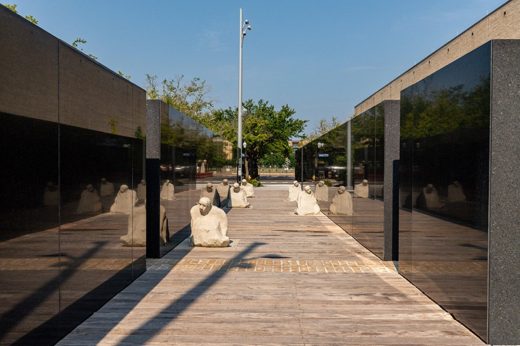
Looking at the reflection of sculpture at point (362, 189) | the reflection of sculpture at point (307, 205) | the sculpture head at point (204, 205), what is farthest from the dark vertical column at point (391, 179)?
the reflection of sculpture at point (307, 205)

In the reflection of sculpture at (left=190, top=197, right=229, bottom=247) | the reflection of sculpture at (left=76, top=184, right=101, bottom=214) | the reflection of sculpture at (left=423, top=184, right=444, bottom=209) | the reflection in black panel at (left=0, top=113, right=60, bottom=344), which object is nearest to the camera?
the reflection in black panel at (left=0, top=113, right=60, bottom=344)

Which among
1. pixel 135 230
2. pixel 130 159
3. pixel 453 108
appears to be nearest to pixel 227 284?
pixel 135 230

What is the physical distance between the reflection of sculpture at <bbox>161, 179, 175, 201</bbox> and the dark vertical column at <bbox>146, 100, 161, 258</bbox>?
0.41 metres

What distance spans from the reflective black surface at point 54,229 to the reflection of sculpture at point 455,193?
14.0ft

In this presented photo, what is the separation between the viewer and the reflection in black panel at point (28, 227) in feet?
13.3

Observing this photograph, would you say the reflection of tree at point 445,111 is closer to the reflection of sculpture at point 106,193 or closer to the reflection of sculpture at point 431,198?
the reflection of sculpture at point 431,198

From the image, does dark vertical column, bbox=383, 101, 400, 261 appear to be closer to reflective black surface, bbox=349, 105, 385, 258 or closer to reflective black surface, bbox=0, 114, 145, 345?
reflective black surface, bbox=349, 105, 385, 258

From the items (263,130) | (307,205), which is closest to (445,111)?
(307,205)

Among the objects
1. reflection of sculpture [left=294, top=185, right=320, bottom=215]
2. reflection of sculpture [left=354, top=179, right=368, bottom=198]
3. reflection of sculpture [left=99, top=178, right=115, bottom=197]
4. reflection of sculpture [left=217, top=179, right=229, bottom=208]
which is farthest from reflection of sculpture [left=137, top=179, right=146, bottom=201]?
reflection of sculpture [left=217, top=179, right=229, bottom=208]

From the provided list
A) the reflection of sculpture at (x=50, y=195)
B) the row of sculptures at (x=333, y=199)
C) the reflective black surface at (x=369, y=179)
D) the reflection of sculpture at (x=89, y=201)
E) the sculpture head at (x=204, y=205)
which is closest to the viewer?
the reflection of sculpture at (x=50, y=195)

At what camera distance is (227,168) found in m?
27.1

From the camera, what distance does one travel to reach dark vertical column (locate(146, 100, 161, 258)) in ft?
32.3

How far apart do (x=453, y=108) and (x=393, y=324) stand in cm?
261

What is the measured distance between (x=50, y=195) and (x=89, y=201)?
45.1 inches
